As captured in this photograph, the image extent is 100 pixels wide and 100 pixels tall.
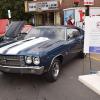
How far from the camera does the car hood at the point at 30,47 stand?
686cm

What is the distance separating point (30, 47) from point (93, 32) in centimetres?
170

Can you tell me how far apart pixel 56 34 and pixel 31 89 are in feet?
7.71

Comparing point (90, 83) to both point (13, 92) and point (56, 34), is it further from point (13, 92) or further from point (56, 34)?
point (56, 34)

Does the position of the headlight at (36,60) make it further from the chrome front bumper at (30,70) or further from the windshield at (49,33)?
the windshield at (49,33)

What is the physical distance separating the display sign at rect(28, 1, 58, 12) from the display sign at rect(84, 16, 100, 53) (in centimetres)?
2136

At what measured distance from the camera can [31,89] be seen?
6.70 m

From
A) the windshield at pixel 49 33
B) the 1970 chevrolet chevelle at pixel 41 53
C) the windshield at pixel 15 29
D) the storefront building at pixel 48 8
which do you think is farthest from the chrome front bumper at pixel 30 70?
the storefront building at pixel 48 8

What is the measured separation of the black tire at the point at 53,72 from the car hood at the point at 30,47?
1.59 feet

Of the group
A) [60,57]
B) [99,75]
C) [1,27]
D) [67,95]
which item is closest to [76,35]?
[60,57]

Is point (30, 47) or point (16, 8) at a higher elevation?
point (16, 8)

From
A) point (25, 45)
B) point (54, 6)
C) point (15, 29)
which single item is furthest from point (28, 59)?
point (54, 6)

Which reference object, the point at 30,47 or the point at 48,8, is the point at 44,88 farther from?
the point at 48,8

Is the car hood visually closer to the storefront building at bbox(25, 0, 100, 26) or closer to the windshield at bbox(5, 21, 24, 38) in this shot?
the windshield at bbox(5, 21, 24, 38)

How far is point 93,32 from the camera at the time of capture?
22.8 ft
